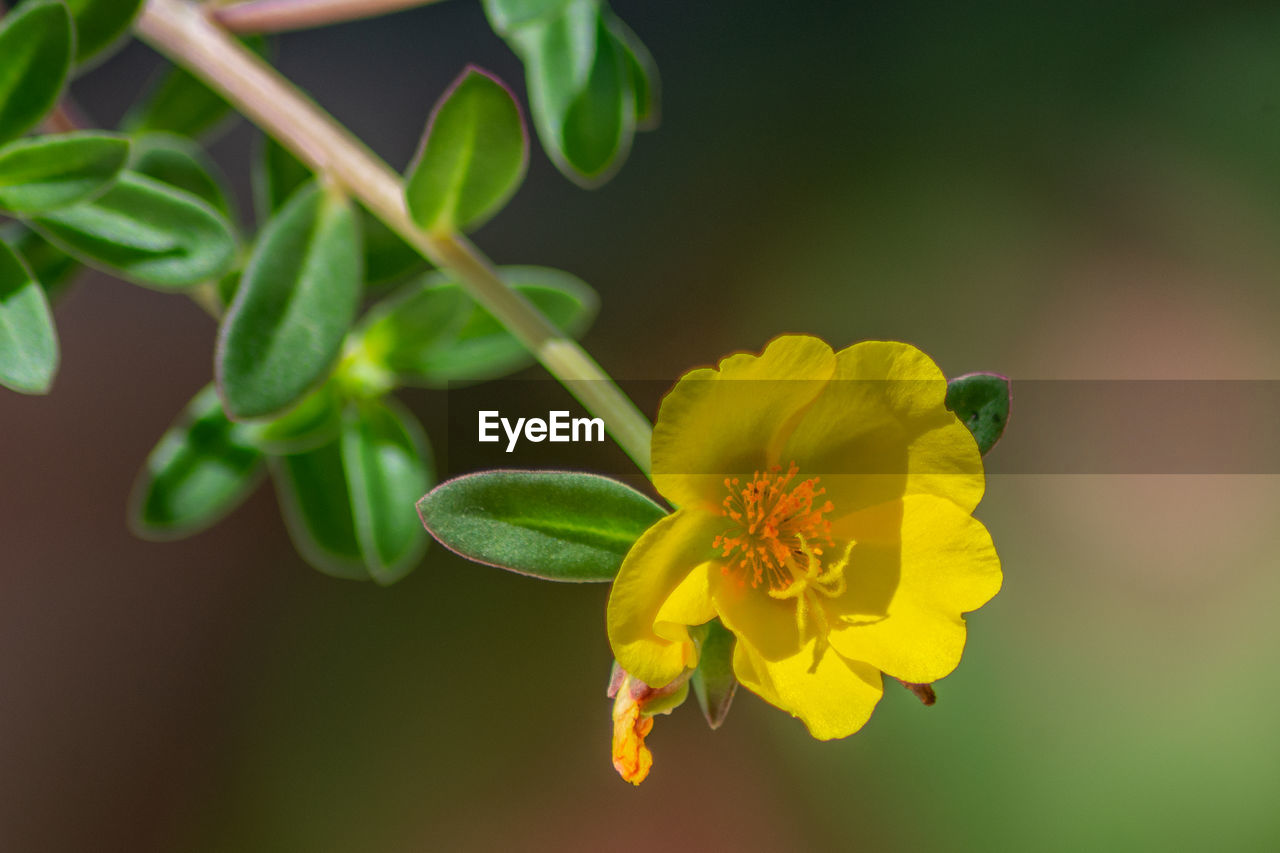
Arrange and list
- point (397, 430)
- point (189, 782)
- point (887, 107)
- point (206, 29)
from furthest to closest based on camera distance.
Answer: point (887, 107) < point (189, 782) < point (397, 430) < point (206, 29)

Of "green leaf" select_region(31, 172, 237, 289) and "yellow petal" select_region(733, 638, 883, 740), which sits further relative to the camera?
"green leaf" select_region(31, 172, 237, 289)

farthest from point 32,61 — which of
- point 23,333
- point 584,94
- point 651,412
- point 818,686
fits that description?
point 651,412

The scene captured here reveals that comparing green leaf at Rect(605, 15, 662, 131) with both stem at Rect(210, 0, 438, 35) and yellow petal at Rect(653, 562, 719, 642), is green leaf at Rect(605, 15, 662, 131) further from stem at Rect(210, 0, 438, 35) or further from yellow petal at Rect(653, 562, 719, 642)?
yellow petal at Rect(653, 562, 719, 642)

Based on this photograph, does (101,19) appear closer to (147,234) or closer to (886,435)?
(147,234)

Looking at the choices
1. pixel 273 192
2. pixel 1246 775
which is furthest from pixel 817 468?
pixel 1246 775

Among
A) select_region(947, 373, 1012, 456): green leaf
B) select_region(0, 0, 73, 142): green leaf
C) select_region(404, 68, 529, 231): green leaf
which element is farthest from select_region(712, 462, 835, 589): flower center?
select_region(0, 0, 73, 142): green leaf

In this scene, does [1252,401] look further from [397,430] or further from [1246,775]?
[397,430]
